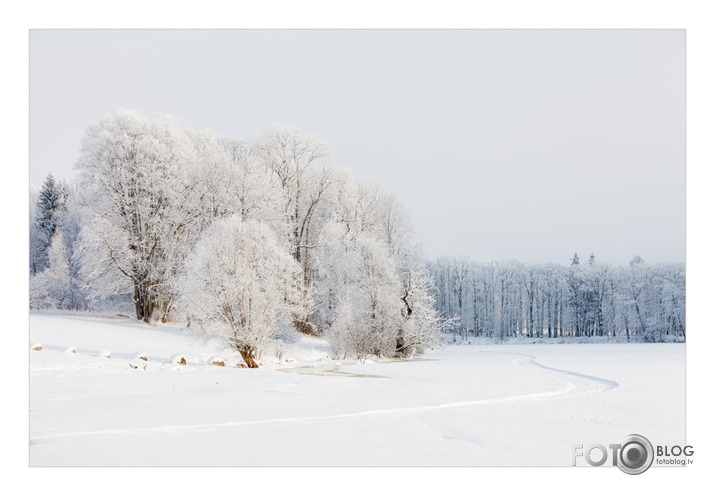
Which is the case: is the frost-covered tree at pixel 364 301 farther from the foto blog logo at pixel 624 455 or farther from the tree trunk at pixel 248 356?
the foto blog logo at pixel 624 455

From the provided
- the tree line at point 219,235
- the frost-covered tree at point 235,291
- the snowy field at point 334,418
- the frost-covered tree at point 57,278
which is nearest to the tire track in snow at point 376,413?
the snowy field at point 334,418

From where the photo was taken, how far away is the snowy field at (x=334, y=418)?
5172 millimetres

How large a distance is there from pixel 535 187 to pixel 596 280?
3777 centimetres

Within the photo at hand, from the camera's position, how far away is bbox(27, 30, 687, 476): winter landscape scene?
233 inches

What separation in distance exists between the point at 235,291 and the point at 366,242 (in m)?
9.80

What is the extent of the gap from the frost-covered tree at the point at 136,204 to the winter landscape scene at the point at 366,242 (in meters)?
0.10

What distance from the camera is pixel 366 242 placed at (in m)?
24.5

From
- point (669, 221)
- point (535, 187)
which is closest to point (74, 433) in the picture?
point (669, 221)

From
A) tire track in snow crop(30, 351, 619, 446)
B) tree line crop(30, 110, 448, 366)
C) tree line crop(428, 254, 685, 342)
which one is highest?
tree line crop(30, 110, 448, 366)

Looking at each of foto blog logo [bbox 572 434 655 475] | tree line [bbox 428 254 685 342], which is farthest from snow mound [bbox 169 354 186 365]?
tree line [bbox 428 254 685 342]

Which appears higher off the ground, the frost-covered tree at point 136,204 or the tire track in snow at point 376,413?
the frost-covered tree at point 136,204

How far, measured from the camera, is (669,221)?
30.5ft

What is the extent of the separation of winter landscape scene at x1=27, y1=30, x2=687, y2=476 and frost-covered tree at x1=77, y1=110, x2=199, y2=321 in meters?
0.10

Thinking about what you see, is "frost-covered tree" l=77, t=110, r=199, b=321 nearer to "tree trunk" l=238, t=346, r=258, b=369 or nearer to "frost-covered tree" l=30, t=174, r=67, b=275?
"tree trunk" l=238, t=346, r=258, b=369
